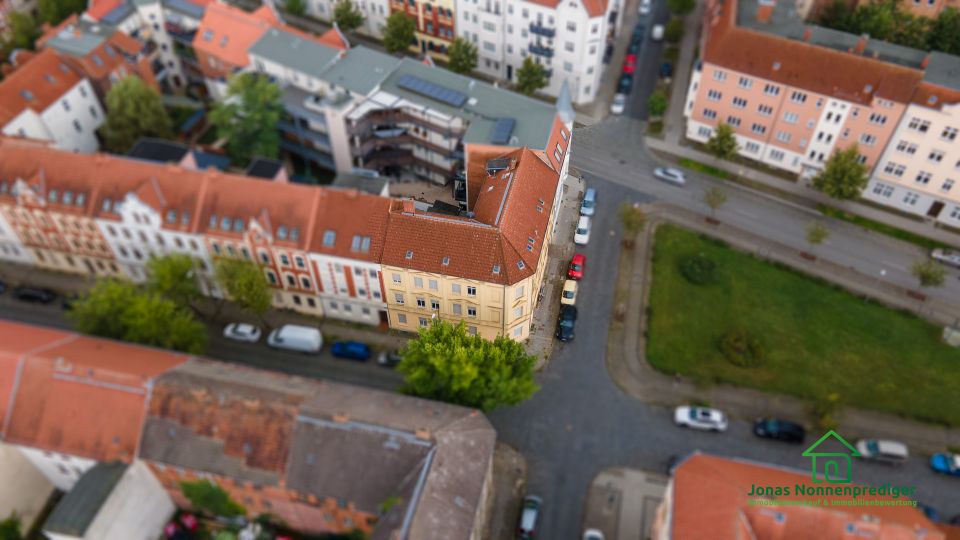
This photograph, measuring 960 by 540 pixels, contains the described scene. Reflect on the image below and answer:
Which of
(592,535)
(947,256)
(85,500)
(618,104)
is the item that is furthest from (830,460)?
(85,500)

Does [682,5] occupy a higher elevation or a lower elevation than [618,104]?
higher

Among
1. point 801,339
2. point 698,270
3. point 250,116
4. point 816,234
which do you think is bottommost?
point 801,339

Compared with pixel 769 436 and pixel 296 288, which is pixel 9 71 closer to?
→ pixel 296 288

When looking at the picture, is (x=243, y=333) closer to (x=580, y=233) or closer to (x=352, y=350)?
(x=352, y=350)

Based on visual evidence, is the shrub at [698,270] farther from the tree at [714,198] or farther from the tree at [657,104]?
the tree at [657,104]

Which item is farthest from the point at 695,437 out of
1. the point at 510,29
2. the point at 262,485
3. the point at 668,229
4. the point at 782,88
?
the point at 510,29

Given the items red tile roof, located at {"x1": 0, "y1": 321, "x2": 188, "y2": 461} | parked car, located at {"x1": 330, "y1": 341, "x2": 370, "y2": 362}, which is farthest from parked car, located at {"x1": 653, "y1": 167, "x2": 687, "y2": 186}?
red tile roof, located at {"x1": 0, "y1": 321, "x2": 188, "y2": 461}
